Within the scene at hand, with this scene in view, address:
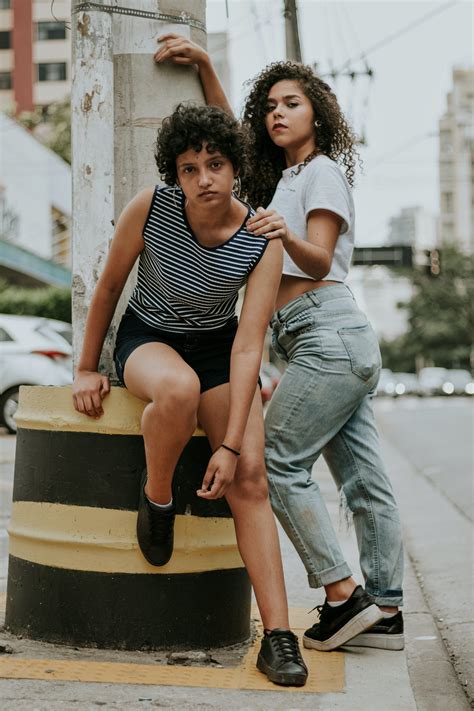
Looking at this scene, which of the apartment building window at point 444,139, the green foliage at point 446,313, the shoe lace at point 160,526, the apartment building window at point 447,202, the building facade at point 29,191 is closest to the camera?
the shoe lace at point 160,526

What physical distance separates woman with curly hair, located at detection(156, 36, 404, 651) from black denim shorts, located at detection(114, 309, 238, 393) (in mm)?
252

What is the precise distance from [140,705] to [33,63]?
2593 inches

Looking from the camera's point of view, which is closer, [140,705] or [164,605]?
[140,705]

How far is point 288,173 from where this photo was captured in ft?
13.2

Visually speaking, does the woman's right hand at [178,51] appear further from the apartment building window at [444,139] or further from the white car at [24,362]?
the apartment building window at [444,139]

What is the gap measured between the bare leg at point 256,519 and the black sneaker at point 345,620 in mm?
299

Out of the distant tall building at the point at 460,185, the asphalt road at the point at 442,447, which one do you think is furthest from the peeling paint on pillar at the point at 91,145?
the distant tall building at the point at 460,185

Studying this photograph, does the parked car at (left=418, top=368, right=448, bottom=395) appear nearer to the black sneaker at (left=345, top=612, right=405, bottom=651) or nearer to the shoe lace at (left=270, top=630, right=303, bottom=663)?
the black sneaker at (left=345, top=612, right=405, bottom=651)

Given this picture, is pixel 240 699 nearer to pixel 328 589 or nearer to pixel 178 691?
pixel 178 691

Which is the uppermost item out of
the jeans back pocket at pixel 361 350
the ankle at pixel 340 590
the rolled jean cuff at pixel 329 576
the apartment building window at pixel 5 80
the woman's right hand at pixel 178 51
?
the apartment building window at pixel 5 80

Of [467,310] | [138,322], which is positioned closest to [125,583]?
[138,322]

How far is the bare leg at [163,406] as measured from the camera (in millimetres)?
3506

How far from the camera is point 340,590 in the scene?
3900 millimetres

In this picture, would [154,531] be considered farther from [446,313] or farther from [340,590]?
[446,313]
